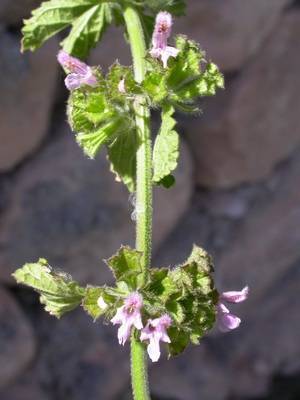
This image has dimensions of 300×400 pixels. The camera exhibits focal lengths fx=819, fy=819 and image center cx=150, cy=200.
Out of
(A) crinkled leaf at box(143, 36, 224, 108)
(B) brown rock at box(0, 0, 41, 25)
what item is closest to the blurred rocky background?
(B) brown rock at box(0, 0, 41, 25)

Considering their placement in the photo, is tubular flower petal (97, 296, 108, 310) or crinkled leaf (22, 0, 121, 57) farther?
crinkled leaf (22, 0, 121, 57)

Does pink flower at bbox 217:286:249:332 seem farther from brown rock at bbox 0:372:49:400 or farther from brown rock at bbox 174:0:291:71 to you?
brown rock at bbox 0:372:49:400

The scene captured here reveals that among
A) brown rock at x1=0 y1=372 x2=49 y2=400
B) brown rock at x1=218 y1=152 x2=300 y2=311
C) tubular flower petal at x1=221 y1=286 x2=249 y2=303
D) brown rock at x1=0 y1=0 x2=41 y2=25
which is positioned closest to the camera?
tubular flower petal at x1=221 y1=286 x2=249 y2=303

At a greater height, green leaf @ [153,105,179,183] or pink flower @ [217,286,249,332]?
green leaf @ [153,105,179,183]

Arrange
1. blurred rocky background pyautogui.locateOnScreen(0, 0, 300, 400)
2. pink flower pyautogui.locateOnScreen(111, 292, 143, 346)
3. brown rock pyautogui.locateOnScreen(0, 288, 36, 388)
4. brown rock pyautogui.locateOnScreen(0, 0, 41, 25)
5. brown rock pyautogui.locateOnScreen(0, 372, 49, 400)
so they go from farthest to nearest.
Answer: brown rock pyautogui.locateOnScreen(0, 372, 49, 400), brown rock pyautogui.locateOnScreen(0, 288, 36, 388), blurred rocky background pyautogui.locateOnScreen(0, 0, 300, 400), brown rock pyautogui.locateOnScreen(0, 0, 41, 25), pink flower pyautogui.locateOnScreen(111, 292, 143, 346)

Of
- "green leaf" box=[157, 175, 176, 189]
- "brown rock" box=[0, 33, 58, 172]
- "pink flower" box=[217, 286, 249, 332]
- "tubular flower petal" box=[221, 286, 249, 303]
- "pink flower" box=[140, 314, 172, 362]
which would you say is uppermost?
"brown rock" box=[0, 33, 58, 172]

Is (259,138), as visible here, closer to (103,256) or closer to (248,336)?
(103,256)

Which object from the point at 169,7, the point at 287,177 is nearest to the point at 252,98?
the point at 287,177

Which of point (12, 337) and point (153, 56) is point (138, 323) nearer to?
point (153, 56)
